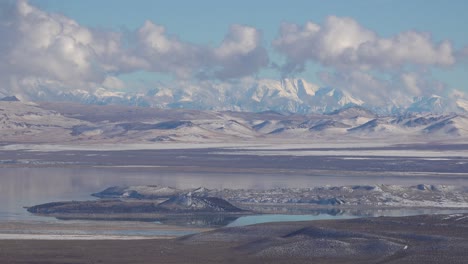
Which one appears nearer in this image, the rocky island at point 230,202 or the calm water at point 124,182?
the rocky island at point 230,202

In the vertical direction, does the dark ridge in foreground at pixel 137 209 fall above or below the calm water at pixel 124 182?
below

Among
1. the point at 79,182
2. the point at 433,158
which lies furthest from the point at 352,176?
the point at 433,158

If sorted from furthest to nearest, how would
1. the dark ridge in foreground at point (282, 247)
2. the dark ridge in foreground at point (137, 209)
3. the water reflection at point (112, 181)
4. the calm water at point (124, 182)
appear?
the water reflection at point (112, 181) < the calm water at point (124, 182) < the dark ridge in foreground at point (137, 209) < the dark ridge in foreground at point (282, 247)

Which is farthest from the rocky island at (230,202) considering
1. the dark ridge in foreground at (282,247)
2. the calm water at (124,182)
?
the dark ridge in foreground at (282,247)

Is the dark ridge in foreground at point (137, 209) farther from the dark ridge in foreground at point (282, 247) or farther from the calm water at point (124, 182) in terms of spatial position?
the dark ridge in foreground at point (282, 247)

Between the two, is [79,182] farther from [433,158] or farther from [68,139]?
[68,139]

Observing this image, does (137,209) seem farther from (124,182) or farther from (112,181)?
(112,181)

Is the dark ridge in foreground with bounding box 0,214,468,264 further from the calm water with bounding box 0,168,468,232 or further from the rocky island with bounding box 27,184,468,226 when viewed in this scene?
the calm water with bounding box 0,168,468,232
